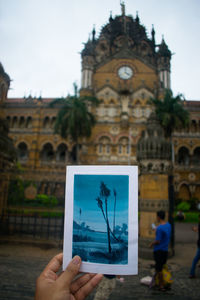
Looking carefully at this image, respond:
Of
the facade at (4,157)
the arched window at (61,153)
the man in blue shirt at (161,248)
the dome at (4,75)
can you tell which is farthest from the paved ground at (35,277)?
the arched window at (61,153)

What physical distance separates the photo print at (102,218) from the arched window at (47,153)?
27.5 meters

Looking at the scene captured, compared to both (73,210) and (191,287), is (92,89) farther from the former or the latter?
(73,210)

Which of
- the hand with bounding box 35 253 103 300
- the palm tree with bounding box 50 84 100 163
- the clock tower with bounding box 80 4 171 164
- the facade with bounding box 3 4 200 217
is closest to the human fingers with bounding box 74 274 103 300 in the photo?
the hand with bounding box 35 253 103 300

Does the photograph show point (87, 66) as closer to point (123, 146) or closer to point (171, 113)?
point (123, 146)

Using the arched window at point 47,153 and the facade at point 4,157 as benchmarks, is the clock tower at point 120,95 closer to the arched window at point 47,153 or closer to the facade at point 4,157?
the arched window at point 47,153

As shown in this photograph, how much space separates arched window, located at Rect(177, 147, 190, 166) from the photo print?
Result: 28.1 meters

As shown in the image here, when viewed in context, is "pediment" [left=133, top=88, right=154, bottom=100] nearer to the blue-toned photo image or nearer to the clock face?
the clock face

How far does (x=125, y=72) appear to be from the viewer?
2883 centimetres

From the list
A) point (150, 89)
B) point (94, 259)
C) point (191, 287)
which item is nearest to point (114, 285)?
point (191, 287)

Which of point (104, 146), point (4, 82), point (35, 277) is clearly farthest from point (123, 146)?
point (35, 277)

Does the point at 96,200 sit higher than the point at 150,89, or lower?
lower

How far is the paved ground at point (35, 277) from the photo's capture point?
4094 millimetres

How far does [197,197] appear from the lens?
25.3 m

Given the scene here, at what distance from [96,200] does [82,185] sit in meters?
0.15
